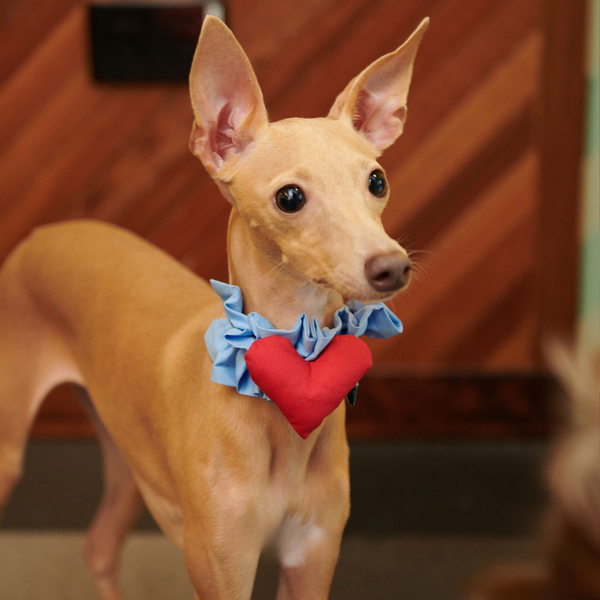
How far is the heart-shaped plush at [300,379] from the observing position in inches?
23.2

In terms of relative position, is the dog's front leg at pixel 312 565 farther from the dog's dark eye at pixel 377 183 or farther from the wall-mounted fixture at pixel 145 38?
the wall-mounted fixture at pixel 145 38

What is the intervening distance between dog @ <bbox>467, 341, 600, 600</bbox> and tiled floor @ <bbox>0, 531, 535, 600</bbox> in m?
0.91

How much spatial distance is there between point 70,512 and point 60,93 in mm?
1088

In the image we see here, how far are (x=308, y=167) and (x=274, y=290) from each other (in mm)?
136

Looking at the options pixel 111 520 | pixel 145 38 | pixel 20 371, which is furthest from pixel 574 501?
pixel 145 38

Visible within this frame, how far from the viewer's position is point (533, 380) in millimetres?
1909

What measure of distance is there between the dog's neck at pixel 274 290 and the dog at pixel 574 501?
0.33 metres

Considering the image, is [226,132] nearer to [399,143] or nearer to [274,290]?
[274,290]

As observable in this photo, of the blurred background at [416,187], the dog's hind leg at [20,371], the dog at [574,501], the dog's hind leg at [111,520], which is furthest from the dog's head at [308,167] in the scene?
the blurred background at [416,187]

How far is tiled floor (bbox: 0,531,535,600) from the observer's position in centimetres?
124

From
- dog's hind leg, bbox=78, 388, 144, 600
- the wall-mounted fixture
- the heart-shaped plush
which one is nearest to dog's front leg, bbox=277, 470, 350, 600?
the heart-shaped plush

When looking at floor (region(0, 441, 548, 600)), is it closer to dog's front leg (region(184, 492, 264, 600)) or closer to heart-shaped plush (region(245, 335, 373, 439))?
dog's front leg (region(184, 492, 264, 600))

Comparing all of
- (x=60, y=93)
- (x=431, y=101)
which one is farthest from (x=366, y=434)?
(x=60, y=93)

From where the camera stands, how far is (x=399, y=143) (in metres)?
1.77
